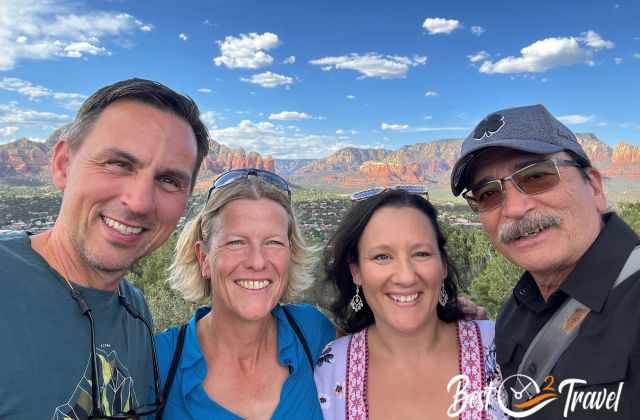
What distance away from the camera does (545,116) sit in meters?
2.73

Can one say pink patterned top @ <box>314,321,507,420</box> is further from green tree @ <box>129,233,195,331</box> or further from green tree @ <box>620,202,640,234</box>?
green tree @ <box>620,202,640,234</box>

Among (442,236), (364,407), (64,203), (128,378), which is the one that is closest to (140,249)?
(64,203)

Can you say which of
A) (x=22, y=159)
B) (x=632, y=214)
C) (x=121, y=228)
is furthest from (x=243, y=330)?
(x=22, y=159)

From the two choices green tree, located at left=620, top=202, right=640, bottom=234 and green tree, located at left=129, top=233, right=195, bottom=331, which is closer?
green tree, located at left=129, top=233, right=195, bottom=331

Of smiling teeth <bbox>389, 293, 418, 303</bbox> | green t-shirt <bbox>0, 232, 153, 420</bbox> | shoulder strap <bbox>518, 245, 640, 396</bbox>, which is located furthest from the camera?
smiling teeth <bbox>389, 293, 418, 303</bbox>

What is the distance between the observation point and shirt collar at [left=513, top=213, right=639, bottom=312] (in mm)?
2195

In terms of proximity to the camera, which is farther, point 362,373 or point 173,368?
point 362,373

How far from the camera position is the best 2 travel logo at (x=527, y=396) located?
6.55 ft

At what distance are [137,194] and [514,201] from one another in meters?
2.27

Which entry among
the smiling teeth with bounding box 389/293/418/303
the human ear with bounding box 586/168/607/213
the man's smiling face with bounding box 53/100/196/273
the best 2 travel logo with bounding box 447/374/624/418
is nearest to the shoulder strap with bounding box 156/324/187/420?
the man's smiling face with bounding box 53/100/196/273

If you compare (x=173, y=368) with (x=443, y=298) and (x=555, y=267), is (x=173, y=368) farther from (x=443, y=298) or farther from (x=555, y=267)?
(x=555, y=267)

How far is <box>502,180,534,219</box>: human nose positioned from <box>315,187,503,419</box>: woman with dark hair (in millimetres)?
765

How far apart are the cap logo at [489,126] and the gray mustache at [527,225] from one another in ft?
1.87

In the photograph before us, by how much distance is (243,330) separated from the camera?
3232 mm
